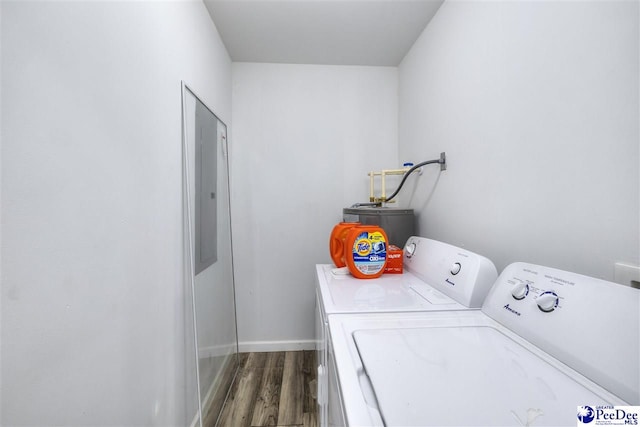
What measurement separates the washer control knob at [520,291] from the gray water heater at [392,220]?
90 centimetres

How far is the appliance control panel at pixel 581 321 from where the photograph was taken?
51 centimetres

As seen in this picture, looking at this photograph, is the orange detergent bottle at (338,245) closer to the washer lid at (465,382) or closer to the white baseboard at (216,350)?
the washer lid at (465,382)

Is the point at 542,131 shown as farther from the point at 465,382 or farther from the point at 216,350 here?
the point at 216,350

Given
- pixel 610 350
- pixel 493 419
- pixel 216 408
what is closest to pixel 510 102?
pixel 610 350

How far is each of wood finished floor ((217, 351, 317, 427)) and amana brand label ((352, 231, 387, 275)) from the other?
96 centimetres

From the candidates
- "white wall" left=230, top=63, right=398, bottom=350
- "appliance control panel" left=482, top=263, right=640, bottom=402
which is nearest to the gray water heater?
"white wall" left=230, top=63, right=398, bottom=350

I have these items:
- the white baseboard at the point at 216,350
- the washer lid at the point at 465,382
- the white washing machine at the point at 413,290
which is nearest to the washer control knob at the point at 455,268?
the white washing machine at the point at 413,290

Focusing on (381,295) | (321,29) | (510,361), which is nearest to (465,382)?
(510,361)

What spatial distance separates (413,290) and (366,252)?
0.90 feet

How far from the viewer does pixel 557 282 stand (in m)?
0.68

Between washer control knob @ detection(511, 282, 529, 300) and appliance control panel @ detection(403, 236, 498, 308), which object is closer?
washer control knob @ detection(511, 282, 529, 300)

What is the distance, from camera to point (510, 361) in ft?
2.01

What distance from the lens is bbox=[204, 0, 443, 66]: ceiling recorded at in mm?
1541

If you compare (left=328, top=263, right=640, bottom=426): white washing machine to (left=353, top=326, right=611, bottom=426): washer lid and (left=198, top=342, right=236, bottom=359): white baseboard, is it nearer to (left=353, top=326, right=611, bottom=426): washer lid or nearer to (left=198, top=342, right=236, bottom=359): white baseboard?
(left=353, top=326, right=611, bottom=426): washer lid
